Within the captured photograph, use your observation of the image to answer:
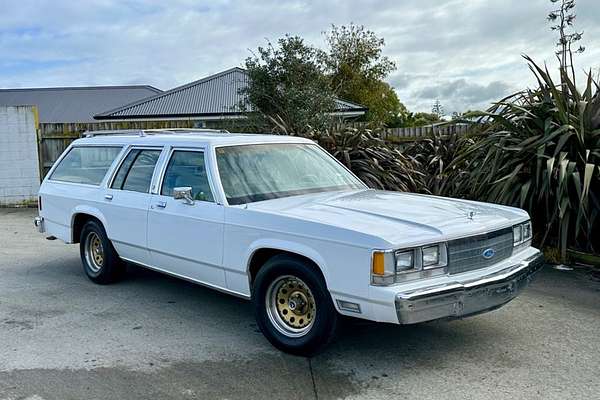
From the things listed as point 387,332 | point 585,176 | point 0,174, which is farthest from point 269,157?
point 0,174

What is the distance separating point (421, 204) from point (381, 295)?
1.36 metres

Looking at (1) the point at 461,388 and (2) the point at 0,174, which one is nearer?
(1) the point at 461,388

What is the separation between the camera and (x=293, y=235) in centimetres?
427

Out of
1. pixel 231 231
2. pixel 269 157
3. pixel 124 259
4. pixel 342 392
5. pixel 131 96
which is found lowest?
pixel 342 392

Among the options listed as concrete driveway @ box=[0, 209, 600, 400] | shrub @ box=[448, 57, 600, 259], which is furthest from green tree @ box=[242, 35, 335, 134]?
concrete driveway @ box=[0, 209, 600, 400]

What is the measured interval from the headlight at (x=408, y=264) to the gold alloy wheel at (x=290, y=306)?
27.8 inches

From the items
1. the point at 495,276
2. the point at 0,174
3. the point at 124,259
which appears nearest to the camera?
the point at 495,276

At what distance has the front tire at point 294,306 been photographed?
163 inches

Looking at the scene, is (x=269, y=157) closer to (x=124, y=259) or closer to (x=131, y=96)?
(x=124, y=259)

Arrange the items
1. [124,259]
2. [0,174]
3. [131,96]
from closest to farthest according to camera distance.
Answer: [124,259] → [0,174] → [131,96]

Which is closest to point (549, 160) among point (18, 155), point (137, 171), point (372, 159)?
point (372, 159)

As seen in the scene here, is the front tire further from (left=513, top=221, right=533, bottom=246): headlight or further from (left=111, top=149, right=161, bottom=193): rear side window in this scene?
(left=111, top=149, right=161, bottom=193): rear side window

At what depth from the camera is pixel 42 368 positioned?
170 inches

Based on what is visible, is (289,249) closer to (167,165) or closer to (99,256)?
(167,165)
